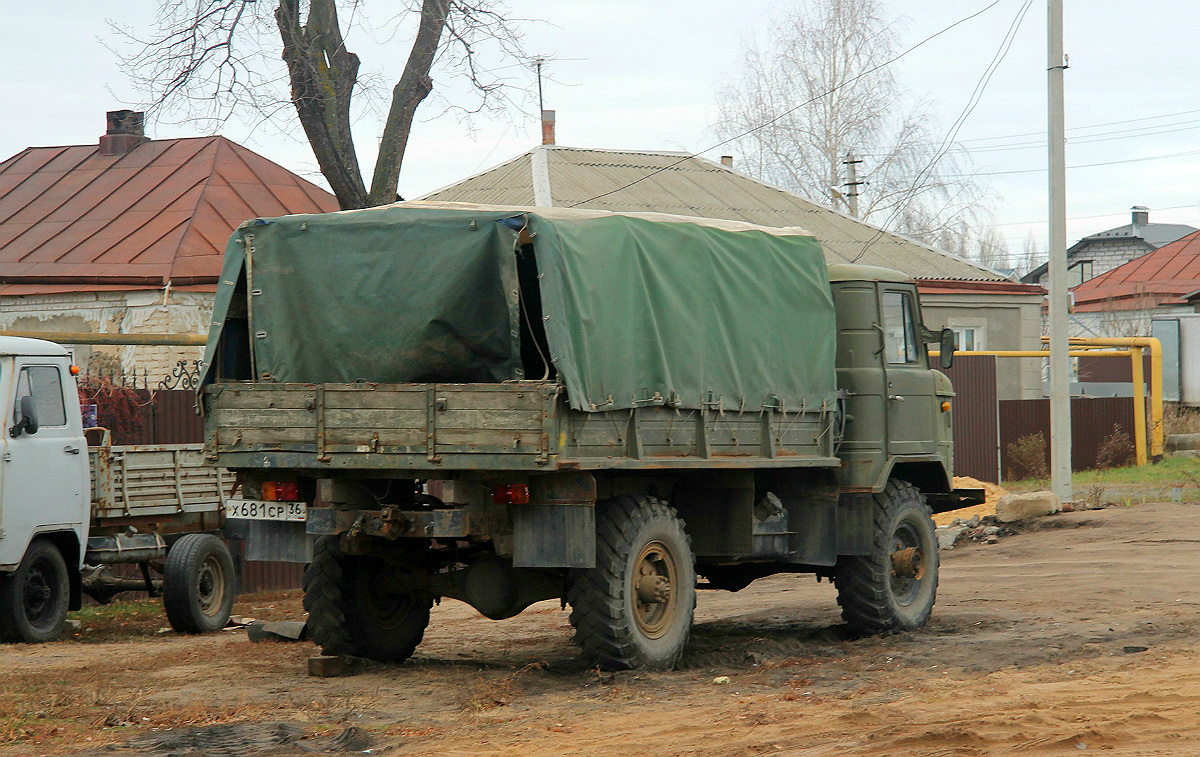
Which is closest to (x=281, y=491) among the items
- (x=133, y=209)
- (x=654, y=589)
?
(x=654, y=589)

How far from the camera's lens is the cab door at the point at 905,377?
34.4 feet

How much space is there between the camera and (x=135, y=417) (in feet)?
46.1

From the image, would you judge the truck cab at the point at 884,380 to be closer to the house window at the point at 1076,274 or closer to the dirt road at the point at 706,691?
the dirt road at the point at 706,691

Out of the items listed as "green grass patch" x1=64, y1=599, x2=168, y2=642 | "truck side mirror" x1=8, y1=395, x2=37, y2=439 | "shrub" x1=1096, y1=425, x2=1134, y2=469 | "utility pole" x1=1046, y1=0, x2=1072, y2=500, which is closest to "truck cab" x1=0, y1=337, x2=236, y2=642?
"truck side mirror" x1=8, y1=395, x2=37, y2=439

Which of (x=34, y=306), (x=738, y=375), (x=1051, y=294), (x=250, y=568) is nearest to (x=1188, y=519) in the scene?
(x=1051, y=294)

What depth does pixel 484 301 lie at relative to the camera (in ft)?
26.7

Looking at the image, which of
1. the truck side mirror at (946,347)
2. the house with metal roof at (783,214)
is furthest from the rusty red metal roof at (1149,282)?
the truck side mirror at (946,347)

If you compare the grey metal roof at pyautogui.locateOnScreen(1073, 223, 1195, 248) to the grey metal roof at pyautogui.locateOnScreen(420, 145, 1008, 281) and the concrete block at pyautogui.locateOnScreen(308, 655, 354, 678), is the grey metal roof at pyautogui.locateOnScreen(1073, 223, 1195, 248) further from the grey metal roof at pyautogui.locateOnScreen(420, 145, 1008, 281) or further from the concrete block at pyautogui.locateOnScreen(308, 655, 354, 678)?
the concrete block at pyautogui.locateOnScreen(308, 655, 354, 678)

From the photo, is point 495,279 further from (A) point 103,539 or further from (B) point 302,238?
(A) point 103,539

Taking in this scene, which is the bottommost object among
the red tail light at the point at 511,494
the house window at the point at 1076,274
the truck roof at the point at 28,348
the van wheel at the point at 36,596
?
the van wheel at the point at 36,596

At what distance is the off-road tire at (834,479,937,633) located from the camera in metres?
10.2

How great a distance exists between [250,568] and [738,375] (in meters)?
7.72

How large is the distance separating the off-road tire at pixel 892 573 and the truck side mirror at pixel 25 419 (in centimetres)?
626

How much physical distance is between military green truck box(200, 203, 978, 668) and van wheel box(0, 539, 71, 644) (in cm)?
261
